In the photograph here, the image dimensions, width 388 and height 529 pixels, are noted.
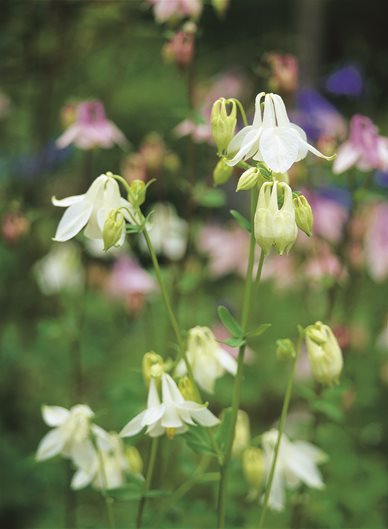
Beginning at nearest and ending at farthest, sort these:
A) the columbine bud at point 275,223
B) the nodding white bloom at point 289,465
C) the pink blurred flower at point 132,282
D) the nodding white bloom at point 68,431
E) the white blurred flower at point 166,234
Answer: the columbine bud at point 275,223
the nodding white bloom at point 68,431
the nodding white bloom at point 289,465
the pink blurred flower at point 132,282
the white blurred flower at point 166,234

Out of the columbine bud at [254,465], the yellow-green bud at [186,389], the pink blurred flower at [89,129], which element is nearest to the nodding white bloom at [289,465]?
the columbine bud at [254,465]

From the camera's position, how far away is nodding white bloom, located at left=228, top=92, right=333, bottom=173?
33.9 inches

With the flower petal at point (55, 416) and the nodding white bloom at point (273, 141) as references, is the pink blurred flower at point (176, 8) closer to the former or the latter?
the nodding white bloom at point (273, 141)

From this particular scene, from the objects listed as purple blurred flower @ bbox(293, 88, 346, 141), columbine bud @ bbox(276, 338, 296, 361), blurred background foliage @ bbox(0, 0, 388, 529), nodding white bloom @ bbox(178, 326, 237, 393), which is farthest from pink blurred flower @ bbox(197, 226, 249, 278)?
columbine bud @ bbox(276, 338, 296, 361)

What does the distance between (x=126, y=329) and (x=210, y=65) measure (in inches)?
79.5

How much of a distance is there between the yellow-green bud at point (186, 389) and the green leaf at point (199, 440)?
6cm

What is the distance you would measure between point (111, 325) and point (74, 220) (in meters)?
1.49

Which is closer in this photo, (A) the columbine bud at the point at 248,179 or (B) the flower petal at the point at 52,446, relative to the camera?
(A) the columbine bud at the point at 248,179

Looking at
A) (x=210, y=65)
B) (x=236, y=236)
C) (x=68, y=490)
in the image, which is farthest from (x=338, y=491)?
(x=210, y=65)

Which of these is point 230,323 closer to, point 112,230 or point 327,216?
point 112,230

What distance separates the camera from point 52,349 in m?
2.05

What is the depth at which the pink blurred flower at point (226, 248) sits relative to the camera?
2109 millimetres

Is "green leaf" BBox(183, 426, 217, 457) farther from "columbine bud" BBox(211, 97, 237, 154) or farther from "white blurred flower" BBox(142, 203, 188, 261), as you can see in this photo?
"white blurred flower" BBox(142, 203, 188, 261)

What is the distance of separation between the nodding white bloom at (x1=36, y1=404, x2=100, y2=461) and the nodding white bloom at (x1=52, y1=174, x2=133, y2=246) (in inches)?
10.7
